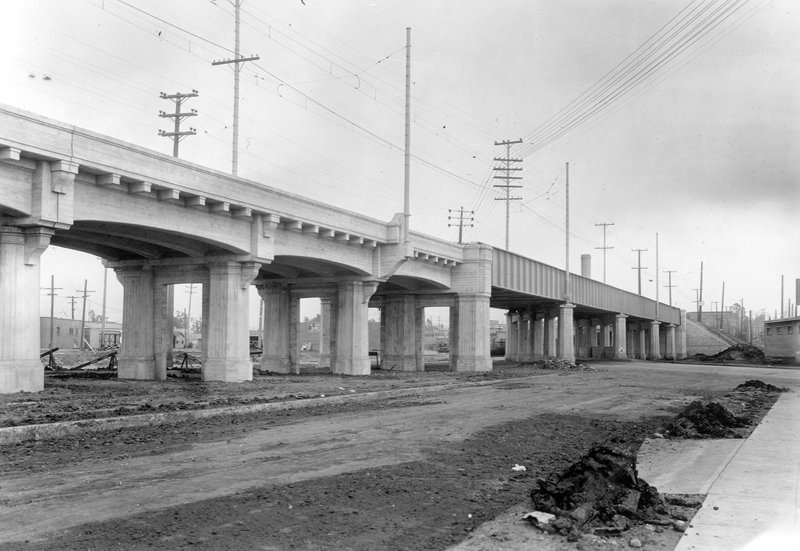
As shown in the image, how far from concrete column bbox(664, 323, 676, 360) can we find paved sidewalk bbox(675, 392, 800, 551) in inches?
3840

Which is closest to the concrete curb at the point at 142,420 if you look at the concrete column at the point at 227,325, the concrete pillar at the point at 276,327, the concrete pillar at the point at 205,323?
the concrete column at the point at 227,325

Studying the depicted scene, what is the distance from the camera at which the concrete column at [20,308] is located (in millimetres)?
17828

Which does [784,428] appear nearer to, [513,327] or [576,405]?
[576,405]

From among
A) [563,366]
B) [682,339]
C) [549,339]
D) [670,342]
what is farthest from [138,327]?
[682,339]

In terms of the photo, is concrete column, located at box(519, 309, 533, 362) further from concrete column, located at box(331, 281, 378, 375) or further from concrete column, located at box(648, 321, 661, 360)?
concrete column, located at box(331, 281, 378, 375)

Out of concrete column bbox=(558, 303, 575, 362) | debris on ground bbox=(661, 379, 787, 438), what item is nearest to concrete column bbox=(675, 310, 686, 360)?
concrete column bbox=(558, 303, 575, 362)

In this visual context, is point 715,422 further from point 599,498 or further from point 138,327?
point 138,327

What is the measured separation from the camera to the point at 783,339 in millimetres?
76625

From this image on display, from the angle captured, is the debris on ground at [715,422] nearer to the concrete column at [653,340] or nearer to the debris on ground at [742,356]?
the debris on ground at [742,356]

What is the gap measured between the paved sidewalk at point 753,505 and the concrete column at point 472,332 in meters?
32.1

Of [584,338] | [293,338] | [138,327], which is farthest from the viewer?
[584,338]

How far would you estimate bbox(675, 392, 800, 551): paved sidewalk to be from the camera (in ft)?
20.0

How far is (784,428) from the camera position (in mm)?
14672

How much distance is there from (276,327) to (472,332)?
1248 cm
